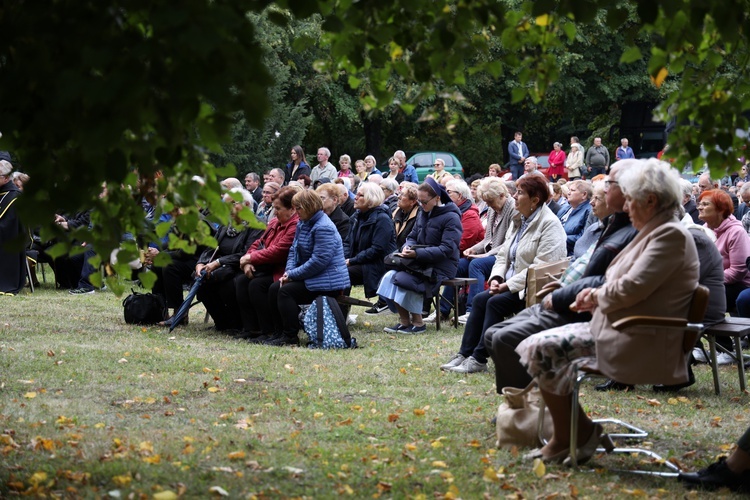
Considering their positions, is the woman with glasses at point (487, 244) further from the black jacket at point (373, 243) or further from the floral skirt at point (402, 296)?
the black jacket at point (373, 243)

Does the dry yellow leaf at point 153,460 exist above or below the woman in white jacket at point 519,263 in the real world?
below

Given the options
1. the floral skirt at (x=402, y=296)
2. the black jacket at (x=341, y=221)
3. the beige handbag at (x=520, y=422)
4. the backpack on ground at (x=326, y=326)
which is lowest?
the beige handbag at (x=520, y=422)

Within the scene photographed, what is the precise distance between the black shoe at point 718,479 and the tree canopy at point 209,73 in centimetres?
166

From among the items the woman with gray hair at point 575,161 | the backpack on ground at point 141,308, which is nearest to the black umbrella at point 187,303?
the backpack on ground at point 141,308

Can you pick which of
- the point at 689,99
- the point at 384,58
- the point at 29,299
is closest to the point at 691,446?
the point at 689,99

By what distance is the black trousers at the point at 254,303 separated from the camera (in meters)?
11.2

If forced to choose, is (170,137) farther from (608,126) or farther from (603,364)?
(608,126)

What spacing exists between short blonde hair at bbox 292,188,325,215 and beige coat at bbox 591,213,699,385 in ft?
17.8

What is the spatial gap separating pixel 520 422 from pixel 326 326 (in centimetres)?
456

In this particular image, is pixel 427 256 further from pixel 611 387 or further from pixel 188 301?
pixel 611 387

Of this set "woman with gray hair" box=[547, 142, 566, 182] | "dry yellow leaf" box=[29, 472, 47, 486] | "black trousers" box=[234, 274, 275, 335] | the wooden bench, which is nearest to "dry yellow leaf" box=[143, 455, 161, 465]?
"dry yellow leaf" box=[29, 472, 47, 486]

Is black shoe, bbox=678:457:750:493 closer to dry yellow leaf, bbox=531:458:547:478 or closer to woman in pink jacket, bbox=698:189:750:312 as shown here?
dry yellow leaf, bbox=531:458:547:478

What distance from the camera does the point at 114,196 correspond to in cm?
508

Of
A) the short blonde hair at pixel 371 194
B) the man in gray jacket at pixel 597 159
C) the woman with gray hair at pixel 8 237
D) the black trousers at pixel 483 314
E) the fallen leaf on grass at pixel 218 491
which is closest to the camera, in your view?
the fallen leaf on grass at pixel 218 491
